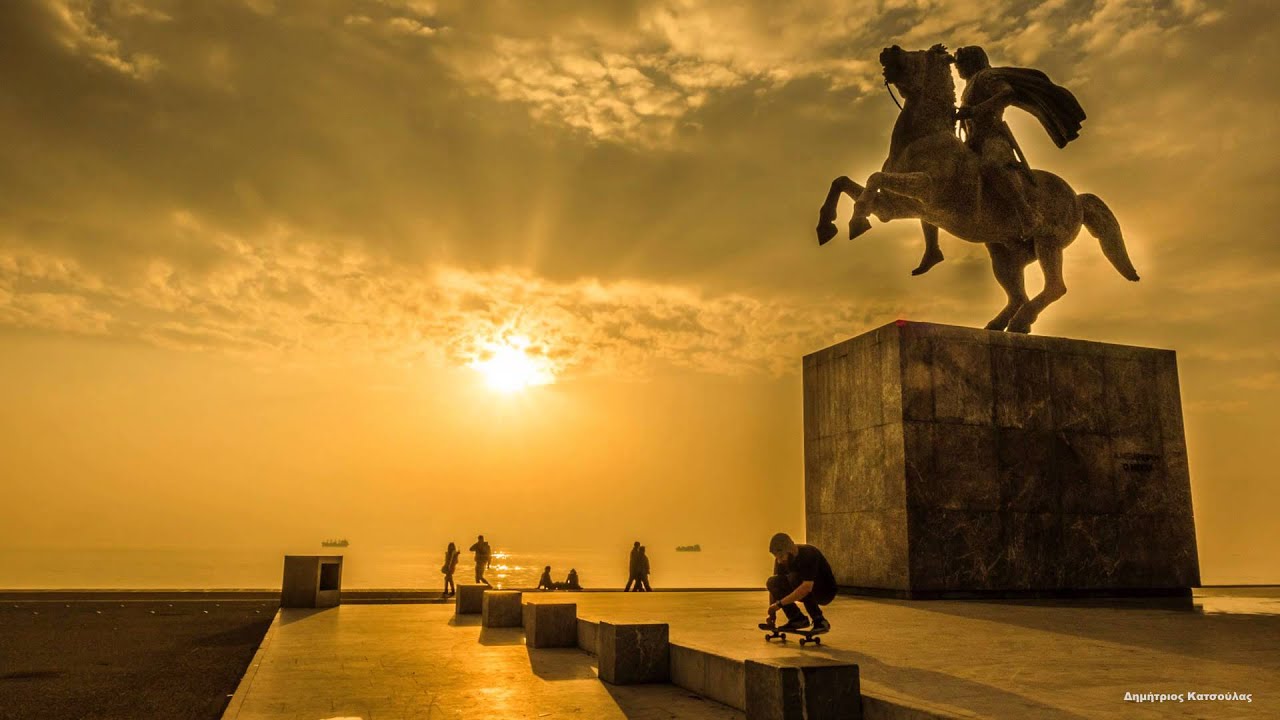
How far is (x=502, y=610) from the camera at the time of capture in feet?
40.2

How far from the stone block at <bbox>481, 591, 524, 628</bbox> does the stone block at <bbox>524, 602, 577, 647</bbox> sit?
241cm

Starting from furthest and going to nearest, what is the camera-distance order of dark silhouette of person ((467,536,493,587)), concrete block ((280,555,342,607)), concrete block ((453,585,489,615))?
dark silhouette of person ((467,536,493,587)) < concrete block ((280,555,342,607)) < concrete block ((453,585,489,615))

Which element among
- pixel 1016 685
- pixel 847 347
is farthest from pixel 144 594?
pixel 1016 685

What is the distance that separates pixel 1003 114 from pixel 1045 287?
2.80 meters

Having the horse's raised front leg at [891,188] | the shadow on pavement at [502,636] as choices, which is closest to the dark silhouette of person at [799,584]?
the shadow on pavement at [502,636]

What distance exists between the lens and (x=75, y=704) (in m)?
7.54

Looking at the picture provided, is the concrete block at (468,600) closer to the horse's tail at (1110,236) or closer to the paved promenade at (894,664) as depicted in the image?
the paved promenade at (894,664)

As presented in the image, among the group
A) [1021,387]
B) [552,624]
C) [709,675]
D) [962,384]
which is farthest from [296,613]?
[1021,387]

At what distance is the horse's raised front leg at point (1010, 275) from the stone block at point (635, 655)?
838 centimetres

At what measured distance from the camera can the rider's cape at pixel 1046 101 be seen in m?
13.4

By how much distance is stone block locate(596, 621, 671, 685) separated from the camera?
734 cm

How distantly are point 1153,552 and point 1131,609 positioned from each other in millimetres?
2687

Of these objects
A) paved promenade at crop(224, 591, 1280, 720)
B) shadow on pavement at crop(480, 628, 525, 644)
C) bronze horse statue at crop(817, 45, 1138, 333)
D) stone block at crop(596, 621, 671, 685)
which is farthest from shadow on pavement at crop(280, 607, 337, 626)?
bronze horse statue at crop(817, 45, 1138, 333)

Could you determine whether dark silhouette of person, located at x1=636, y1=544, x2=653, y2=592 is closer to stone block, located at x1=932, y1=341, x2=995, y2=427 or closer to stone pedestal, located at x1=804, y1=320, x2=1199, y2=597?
stone pedestal, located at x1=804, y1=320, x2=1199, y2=597
